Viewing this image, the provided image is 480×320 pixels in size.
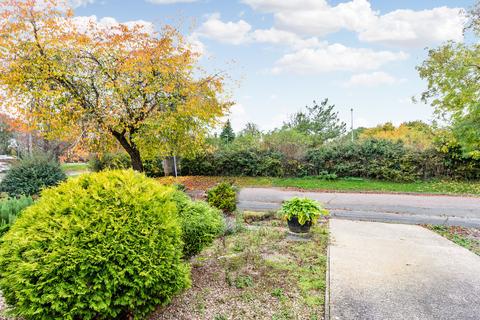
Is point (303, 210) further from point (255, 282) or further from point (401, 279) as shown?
point (255, 282)

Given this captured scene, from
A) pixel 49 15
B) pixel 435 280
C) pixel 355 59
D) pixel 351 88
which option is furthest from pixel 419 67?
pixel 49 15

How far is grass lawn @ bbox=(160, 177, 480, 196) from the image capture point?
11.3 m

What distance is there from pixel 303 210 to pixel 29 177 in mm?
6165

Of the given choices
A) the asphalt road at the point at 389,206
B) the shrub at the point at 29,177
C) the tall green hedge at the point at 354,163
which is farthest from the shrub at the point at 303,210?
the tall green hedge at the point at 354,163

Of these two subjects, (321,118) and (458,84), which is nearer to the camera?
(458,84)

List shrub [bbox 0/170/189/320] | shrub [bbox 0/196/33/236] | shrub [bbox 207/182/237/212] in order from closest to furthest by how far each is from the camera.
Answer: shrub [bbox 0/170/189/320] < shrub [bbox 0/196/33/236] < shrub [bbox 207/182/237/212]

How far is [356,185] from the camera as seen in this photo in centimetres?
1244

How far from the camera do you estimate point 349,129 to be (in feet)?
110

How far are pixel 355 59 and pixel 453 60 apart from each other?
4.20 m

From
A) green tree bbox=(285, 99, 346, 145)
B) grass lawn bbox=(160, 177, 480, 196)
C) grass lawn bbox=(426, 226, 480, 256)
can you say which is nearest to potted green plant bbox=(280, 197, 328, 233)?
grass lawn bbox=(426, 226, 480, 256)

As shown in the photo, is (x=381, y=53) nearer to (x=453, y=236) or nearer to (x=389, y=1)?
(x=389, y=1)

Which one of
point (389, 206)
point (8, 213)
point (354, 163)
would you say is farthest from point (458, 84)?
point (8, 213)

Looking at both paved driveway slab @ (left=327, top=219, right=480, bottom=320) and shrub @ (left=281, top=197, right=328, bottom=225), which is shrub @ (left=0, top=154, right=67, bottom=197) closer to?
shrub @ (left=281, top=197, right=328, bottom=225)

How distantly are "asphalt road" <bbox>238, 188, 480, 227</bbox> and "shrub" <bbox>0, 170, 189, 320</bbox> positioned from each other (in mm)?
6191
